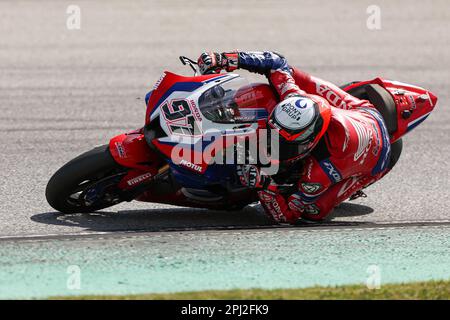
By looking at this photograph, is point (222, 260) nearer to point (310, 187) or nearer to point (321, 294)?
point (321, 294)

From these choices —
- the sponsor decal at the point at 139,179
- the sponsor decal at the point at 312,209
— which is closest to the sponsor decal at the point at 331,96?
the sponsor decal at the point at 312,209

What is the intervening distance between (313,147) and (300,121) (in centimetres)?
37

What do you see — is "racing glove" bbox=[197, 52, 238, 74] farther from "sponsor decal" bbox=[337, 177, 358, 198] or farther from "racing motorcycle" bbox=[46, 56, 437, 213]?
"sponsor decal" bbox=[337, 177, 358, 198]

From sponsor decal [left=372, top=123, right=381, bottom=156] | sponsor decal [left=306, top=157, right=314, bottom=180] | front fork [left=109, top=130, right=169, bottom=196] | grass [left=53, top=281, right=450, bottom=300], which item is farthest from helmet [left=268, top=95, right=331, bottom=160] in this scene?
grass [left=53, top=281, right=450, bottom=300]

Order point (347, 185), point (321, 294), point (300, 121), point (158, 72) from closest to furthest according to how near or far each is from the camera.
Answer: point (321, 294) → point (300, 121) → point (347, 185) → point (158, 72)

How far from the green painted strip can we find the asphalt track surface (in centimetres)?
28

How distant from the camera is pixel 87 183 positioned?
766 cm

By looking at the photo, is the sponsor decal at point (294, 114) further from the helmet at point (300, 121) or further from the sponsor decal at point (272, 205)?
the sponsor decal at point (272, 205)

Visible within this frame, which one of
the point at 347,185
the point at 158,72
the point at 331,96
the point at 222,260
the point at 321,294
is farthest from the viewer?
the point at 158,72

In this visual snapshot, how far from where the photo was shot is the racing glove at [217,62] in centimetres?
784

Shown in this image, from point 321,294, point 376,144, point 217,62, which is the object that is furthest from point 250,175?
point 321,294

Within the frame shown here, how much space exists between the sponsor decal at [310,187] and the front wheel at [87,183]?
1.33 meters

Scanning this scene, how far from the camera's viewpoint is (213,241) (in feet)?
24.2
